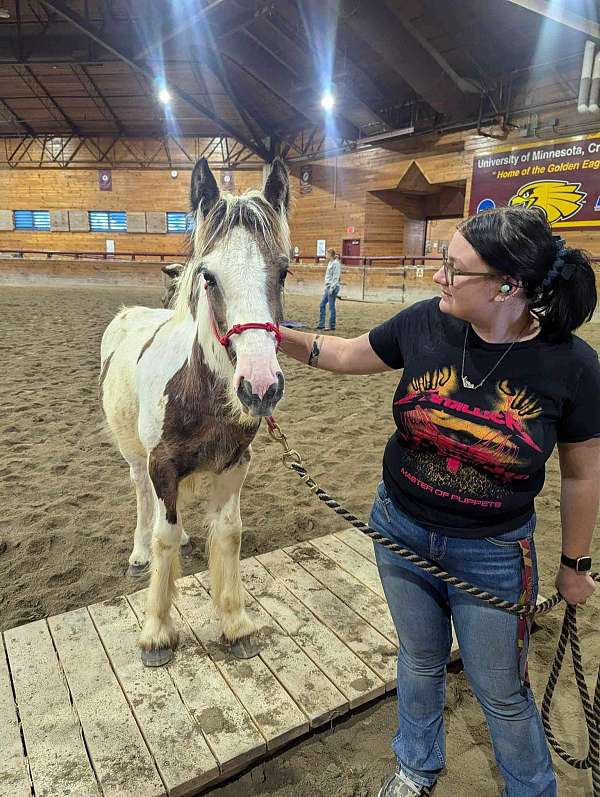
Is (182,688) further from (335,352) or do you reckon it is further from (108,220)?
(108,220)

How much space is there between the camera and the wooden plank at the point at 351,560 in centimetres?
238

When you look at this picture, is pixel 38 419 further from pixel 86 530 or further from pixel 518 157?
pixel 518 157

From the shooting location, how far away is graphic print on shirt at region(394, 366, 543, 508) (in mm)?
1121

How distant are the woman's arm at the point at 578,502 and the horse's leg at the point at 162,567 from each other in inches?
49.3

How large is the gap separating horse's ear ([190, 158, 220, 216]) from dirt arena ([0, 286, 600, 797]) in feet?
6.09

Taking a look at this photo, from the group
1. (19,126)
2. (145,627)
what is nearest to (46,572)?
(145,627)

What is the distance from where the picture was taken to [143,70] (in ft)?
43.2

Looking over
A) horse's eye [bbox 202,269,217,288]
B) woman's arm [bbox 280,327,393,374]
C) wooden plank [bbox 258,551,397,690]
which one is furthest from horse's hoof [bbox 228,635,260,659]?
horse's eye [bbox 202,269,217,288]

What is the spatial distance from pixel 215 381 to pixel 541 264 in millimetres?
1030

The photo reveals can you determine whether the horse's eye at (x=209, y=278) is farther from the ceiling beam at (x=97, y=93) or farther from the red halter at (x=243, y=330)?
the ceiling beam at (x=97, y=93)

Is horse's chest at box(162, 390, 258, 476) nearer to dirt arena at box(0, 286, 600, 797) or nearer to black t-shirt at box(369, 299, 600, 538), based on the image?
black t-shirt at box(369, 299, 600, 538)

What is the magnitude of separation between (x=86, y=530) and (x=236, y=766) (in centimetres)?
177

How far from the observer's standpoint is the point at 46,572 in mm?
2527

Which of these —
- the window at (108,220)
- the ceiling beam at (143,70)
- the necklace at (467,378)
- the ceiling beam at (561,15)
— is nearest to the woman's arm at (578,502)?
the necklace at (467,378)
